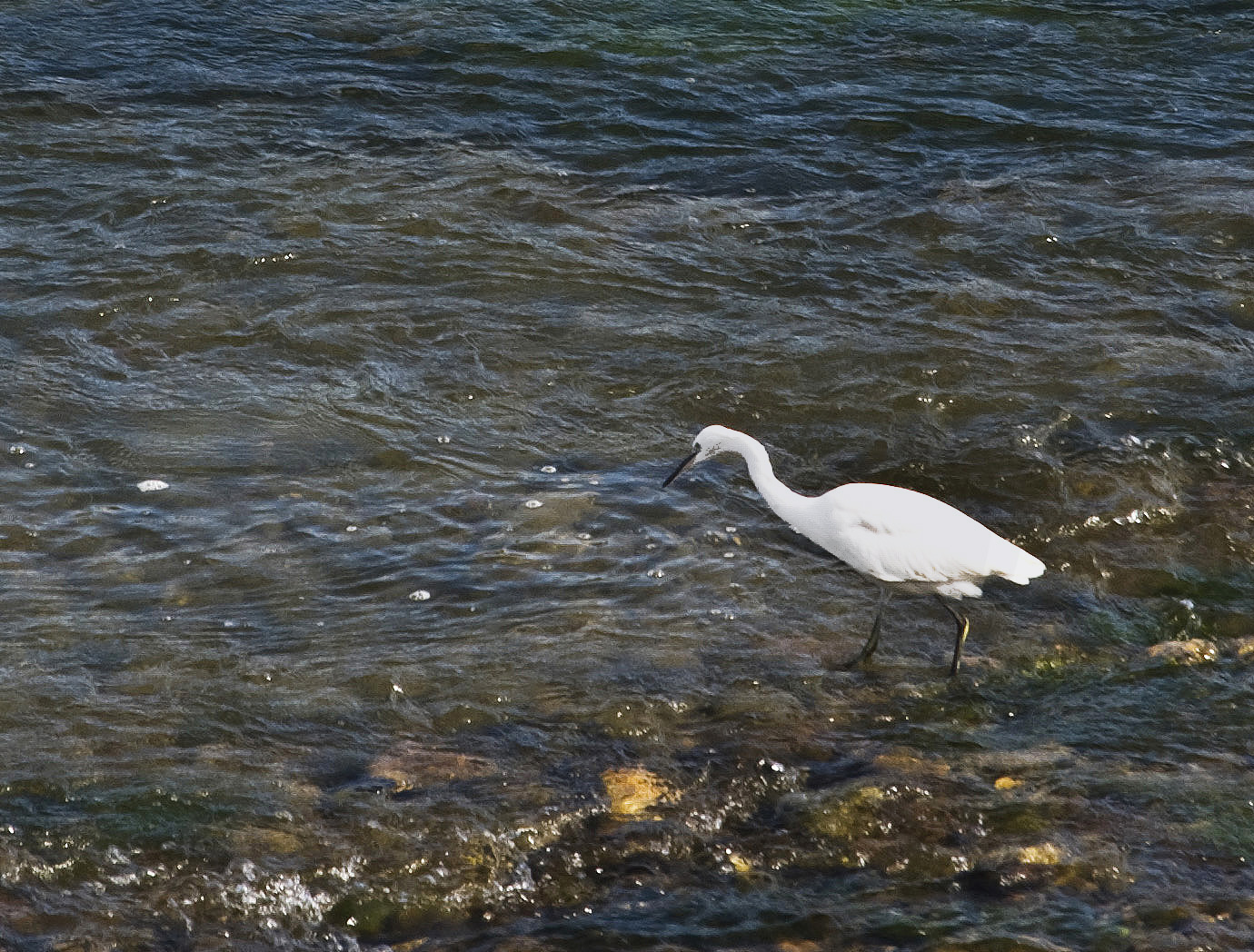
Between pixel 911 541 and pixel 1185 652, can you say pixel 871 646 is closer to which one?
pixel 911 541

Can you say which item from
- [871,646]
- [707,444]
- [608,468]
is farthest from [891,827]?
[608,468]

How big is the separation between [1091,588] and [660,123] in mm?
5482

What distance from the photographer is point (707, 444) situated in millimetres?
6129

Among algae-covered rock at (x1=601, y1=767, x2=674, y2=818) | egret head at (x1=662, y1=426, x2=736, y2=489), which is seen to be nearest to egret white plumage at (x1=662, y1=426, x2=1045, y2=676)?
egret head at (x1=662, y1=426, x2=736, y2=489)

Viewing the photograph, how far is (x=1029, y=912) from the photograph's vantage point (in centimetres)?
428

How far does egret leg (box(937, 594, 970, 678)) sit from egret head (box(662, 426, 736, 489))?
1.07 metres

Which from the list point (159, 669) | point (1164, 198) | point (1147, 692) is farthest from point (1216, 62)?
point (159, 669)

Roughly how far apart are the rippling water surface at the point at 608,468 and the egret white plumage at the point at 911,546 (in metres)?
0.31

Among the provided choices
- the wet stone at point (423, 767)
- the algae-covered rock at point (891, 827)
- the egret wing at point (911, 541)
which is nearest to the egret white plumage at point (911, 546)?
the egret wing at point (911, 541)

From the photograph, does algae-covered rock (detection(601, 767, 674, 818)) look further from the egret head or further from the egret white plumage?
the egret head

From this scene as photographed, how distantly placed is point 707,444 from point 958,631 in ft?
4.17

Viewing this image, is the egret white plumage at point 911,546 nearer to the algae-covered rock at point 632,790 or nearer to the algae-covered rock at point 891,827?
the algae-covered rock at point 891,827

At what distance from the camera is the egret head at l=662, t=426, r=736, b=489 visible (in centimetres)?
606

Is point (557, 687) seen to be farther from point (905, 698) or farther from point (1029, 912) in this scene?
point (1029, 912)
